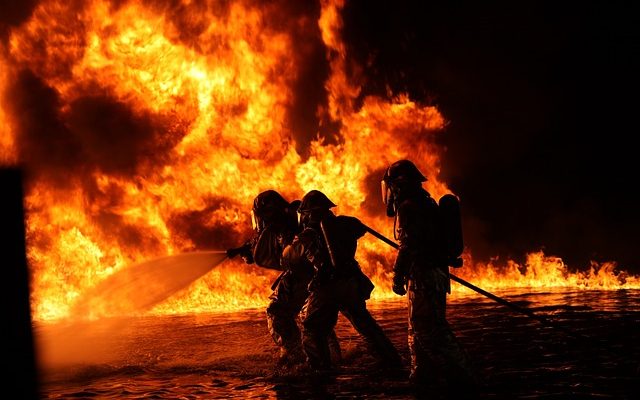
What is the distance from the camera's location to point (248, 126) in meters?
18.4

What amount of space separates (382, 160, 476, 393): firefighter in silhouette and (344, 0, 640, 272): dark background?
1601 cm

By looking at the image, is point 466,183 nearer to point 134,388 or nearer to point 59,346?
point 59,346

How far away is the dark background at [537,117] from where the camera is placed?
2180cm

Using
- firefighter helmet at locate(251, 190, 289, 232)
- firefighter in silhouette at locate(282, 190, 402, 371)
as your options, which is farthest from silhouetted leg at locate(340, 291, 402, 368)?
firefighter helmet at locate(251, 190, 289, 232)

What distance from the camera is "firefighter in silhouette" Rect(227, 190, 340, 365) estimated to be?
8125mm

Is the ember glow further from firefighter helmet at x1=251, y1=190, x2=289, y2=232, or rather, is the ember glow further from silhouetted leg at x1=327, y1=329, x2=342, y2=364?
silhouetted leg at x1=327, y1=329, x2=342, y2=364

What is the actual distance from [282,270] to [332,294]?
4.48 ft

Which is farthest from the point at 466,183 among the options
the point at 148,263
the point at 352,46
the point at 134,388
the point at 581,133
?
the point at 134,388

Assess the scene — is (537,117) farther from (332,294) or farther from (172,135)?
(332,294)

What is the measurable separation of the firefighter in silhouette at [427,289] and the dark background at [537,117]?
52.5ft

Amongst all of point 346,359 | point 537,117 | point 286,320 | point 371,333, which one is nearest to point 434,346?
point 371,333

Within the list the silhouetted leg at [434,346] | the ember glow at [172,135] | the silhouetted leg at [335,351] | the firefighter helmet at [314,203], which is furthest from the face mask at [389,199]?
the ember glow at [172,135]

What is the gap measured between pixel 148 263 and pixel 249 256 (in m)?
2.26

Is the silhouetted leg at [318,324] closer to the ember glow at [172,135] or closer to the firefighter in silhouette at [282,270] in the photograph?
the firefighter in silhouette at [282,270]
